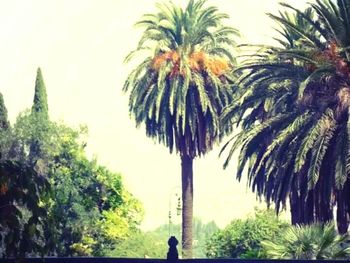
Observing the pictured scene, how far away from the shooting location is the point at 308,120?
141 feet

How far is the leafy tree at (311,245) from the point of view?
32500 millimetres

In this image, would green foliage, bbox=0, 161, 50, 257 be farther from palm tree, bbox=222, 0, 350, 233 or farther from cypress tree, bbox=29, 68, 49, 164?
cypress tree, bbox=29, 68, 49, 164

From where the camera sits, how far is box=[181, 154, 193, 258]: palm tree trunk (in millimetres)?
71625

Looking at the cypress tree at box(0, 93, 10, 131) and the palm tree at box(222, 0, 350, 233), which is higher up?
Result: the cypress tree at box(0, 93, 10, 131)

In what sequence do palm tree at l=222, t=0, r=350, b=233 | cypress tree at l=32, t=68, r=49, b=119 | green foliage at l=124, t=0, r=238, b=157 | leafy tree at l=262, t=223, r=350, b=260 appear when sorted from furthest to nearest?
cypress tree at l=32, t=68, r=49, b=119 < green foliage at l=124, t=0, r=238, b=157 < palm tree at l=222, t=0, r=350, b=233 < leafy tree at l=262, t=223, r=350, b=260

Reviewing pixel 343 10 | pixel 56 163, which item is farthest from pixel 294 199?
pixel 56 163

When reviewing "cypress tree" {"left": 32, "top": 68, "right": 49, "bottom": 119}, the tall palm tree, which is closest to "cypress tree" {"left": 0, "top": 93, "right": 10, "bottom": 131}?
"cypress tree" {"left": 32, "top": 68, "right": 49, "bottom": 119}

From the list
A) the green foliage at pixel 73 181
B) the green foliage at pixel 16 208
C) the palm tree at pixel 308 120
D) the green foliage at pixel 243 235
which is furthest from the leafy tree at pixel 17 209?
the green foliage at pixel 243 235

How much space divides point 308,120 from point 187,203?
101 ft

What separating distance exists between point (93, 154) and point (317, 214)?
37.3 m

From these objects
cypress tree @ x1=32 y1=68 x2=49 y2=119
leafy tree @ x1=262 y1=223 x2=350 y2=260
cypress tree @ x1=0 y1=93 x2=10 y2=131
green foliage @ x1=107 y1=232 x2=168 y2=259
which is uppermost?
cypress tree @ x1=32 y1=68 x2=49 y2=119

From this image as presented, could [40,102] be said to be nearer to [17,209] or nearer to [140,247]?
[140,247]

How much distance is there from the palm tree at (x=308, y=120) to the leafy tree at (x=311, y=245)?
7.43 meters

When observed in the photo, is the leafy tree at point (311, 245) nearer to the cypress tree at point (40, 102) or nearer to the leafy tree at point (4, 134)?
the leafy tree at point (4, 134)
